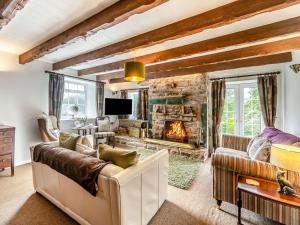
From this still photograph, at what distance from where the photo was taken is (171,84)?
5.07 metres

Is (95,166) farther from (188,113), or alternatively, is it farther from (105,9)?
(188,113)

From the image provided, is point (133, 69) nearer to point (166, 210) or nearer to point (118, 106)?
point (166, 210)

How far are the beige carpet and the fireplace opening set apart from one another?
2013mm

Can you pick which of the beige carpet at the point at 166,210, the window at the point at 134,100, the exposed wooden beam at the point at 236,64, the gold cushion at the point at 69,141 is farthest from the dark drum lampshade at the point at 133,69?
the window at the point at 134,100

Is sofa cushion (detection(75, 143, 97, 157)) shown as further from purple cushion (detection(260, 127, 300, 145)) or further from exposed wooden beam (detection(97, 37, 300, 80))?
exposed wooden beam (detection(97, 37, 300, 80))

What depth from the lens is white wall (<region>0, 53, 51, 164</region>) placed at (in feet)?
12.1

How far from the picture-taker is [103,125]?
18.4ft

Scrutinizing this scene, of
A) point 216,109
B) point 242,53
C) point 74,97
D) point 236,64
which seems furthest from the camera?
point 74,97

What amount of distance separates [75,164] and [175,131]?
3522mm

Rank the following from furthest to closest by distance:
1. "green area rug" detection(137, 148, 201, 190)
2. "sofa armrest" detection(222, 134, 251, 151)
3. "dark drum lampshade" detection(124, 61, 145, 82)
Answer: "sofa armrest" detection(222, 134, 251, 151), "green area rug" detection(137, 148, 201, 190), "dark drum lampshade" detection(124, 61, 145, 82)

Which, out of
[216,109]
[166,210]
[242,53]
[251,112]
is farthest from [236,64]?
[166,210]

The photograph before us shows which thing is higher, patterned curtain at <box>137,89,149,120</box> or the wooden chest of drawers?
patterned curtain at <box>137,89,149,120</box>

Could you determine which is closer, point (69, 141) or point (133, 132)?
point (69, 141)

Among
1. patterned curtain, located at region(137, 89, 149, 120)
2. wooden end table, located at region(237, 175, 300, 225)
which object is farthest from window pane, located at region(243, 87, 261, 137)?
patterned curtain, located at region(137, 89, 149, 120)
